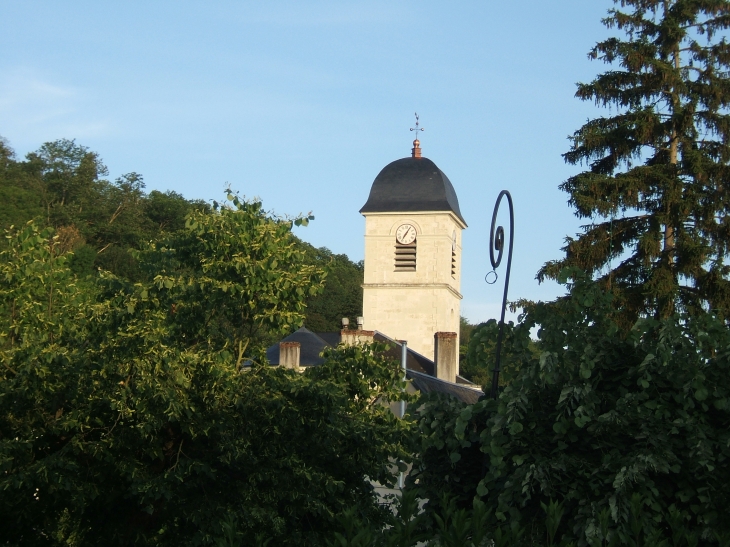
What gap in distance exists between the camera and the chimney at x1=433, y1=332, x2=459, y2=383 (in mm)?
43594

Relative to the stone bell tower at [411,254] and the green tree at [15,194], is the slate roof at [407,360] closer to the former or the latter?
the stone bell tower at [411,254]

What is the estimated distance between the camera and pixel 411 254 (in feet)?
175

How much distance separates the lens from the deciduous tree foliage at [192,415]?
1042 centimetres

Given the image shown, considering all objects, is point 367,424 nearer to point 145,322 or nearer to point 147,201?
point 145,322

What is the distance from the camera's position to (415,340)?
51.6 metres

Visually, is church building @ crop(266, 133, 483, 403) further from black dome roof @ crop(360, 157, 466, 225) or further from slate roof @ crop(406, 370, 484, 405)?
slate roof @ crop(406, 370, 484, 405)

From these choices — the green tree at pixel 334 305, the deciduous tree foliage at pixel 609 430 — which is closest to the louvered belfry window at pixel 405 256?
the green tree at pixel 334 305

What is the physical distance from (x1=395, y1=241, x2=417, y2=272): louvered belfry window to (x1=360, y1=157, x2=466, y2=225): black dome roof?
1.75 meters

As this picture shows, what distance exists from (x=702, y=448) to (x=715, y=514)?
450mm

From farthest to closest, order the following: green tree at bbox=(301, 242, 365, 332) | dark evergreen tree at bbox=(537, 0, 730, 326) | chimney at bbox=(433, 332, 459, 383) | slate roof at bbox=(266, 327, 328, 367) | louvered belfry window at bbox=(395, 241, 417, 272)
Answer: green tree at bbox=(301, 242, 365, 332) < louvered belfry window at bbox=(395, 241, 417, 272) < slate roof at bbox=(266, 327, 328, 367) < chimney at bbox=(433, 332, 459, 383) < dark evergreen tree at bbox=(537, 0, 730, 326)

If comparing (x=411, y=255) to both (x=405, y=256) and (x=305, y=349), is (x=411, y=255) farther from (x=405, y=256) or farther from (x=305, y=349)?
(x=305, y=349)

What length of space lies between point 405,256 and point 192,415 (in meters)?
42.6

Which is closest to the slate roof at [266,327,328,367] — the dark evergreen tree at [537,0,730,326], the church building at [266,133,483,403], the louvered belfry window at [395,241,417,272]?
the church building at [266,133,483,403]

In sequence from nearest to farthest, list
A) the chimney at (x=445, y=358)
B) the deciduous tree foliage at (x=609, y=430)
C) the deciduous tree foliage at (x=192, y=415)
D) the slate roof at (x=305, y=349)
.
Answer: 1. the deciduous tree foliage at (x=609, y=430)
2. the deciduous tree foliage at (x=192, y=415)
3. the chimney at (x=445, y=358)
4. the slate roof at (x=305, y=349)
